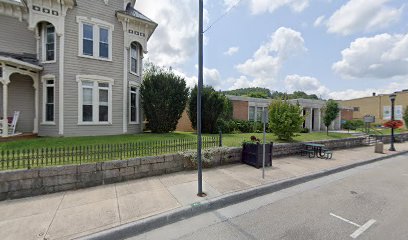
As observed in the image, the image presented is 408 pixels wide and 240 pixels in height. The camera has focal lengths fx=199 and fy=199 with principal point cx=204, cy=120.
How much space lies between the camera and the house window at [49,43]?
36.8 ft

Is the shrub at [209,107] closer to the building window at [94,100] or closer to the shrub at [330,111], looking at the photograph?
the building window at [94,100]

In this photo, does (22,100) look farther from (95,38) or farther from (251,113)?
(251,113)

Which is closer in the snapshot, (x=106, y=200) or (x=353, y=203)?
(x=106, y=200)

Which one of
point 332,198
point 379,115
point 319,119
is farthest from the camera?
point 379,115

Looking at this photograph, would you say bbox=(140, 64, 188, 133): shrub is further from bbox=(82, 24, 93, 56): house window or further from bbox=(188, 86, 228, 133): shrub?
bbox=(82, 24, 93, 56): house window

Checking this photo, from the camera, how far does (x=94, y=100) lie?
1162cm

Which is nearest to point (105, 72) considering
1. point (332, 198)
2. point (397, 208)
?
point (332, 198)

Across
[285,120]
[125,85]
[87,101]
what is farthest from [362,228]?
[87,101]

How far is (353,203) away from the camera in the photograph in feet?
17.4

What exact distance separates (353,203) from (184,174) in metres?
5.00

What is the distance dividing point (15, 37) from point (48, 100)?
4.17 m

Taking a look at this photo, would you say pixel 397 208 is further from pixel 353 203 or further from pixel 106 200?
pixel 106 200

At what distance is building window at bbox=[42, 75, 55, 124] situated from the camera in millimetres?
11109

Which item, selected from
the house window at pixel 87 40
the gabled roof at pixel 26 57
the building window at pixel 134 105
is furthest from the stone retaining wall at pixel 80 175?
the gabled roof at pixel 26 57
